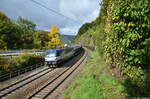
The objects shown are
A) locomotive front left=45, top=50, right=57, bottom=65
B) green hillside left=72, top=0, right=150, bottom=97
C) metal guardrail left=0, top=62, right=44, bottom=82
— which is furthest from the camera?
locomotive front left=45, top=50, right=57, bottom=65

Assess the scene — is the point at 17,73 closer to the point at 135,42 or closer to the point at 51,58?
the point at 51,58

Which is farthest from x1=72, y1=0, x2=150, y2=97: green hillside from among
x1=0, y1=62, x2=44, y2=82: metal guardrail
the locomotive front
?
the locomotive front

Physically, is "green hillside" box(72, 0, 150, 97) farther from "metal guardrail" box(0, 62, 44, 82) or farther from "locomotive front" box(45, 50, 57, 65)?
"locomotive front" box(45, 50, 57, 65)

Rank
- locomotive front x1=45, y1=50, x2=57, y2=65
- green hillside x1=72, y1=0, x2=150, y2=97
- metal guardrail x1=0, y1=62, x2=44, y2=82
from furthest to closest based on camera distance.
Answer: locomotive front x1=45, y1=50, x2=57, y2=65, metal guardrail x1=0, y1=62, x2=44, y2=82, green hillside x1=72, y1=0, x2=150, y2=97

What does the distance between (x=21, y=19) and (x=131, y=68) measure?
73782 millimetres

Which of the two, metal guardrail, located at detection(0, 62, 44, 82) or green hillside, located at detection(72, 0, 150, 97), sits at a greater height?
green hillside, located at detection(72, 0, 150, 97)

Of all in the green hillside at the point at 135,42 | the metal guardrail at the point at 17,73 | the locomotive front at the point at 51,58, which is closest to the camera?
the green hillside at the point at 135,42

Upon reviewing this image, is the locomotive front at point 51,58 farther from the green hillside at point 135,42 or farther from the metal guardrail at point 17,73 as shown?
the green hillside at point 135,42

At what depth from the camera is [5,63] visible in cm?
2216

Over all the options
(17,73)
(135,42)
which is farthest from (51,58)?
(135,42)

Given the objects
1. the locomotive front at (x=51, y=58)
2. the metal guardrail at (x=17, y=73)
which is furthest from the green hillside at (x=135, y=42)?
the locomotive front at (x=51, y=58)

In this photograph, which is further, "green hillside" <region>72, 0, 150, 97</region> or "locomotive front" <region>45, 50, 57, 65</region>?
"locomotive front" <region>45, 50, 57, 65</region>

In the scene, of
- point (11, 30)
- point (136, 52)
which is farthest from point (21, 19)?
point (136, 52)

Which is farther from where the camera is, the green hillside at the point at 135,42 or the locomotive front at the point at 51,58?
the locomotive front at the point at 51,58
